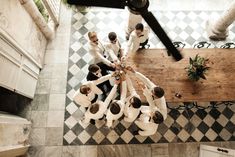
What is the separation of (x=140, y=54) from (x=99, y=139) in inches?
74.9

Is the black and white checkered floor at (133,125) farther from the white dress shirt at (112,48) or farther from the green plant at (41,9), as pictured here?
the white dress shirt at (112,48)

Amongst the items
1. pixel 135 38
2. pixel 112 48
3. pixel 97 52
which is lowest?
pixel 97 52

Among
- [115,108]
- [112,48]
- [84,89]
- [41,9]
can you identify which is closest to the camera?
[115,108]

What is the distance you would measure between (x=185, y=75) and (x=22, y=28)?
122 inches

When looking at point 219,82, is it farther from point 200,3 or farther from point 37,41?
point 37,41

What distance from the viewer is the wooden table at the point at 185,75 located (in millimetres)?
4984

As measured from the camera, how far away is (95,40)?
4.64 meters

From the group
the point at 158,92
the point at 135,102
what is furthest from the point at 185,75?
the point at 135,102

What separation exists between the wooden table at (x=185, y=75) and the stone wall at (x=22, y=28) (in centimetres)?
195

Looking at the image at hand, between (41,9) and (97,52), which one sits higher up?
(41,9)

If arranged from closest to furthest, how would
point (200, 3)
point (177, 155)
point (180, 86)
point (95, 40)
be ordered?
1. point (95, 40)
2. point (180, 86)
3. point (177, 155)
4. point (200, 3)

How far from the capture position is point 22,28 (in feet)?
16.4

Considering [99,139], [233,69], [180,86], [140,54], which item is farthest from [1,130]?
[233,69]

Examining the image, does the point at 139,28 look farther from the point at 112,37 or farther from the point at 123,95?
the point at 123,95
